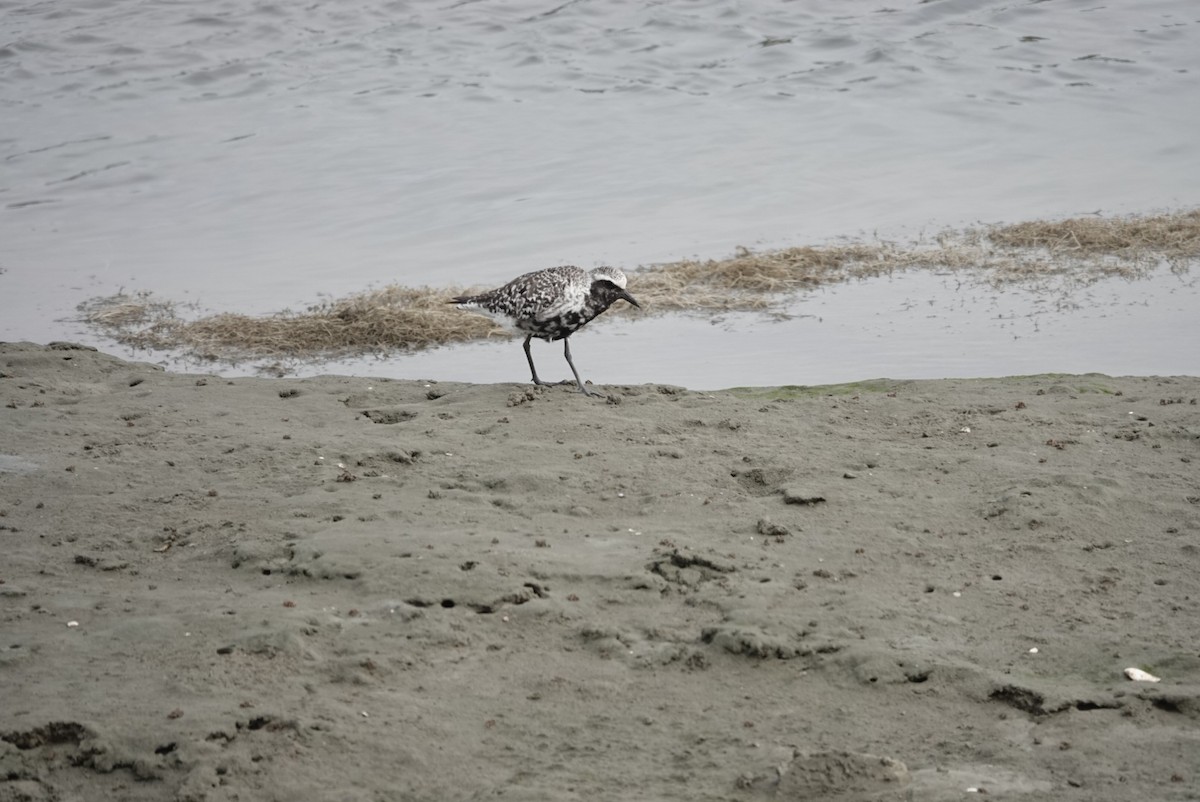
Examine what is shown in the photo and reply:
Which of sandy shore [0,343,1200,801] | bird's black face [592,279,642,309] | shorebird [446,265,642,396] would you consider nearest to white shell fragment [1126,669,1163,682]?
sandy shore [0,343,1200,801]

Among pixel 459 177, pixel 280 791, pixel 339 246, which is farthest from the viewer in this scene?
pixel 459 177

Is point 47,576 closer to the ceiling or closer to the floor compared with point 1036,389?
closer to the ceiling

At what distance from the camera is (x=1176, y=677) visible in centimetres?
459

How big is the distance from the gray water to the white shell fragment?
464cm

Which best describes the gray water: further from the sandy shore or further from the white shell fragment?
the white shell fragment

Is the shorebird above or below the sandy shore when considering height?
above

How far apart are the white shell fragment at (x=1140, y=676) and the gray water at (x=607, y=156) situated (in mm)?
4636

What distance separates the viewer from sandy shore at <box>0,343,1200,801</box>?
4.12 metres

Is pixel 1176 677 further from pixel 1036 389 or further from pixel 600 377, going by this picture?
pixel 600 377

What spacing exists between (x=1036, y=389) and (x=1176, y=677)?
12.0 ft

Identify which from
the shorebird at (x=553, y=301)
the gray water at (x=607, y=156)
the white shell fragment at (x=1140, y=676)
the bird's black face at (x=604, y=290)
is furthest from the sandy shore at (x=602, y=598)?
the gray water at (x=607, y=156)

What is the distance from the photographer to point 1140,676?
4.58 metres

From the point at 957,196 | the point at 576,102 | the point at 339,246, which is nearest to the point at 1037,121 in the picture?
the point at 957,196

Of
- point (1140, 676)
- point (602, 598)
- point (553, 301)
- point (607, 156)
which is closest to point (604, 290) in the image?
point (553, 301)
